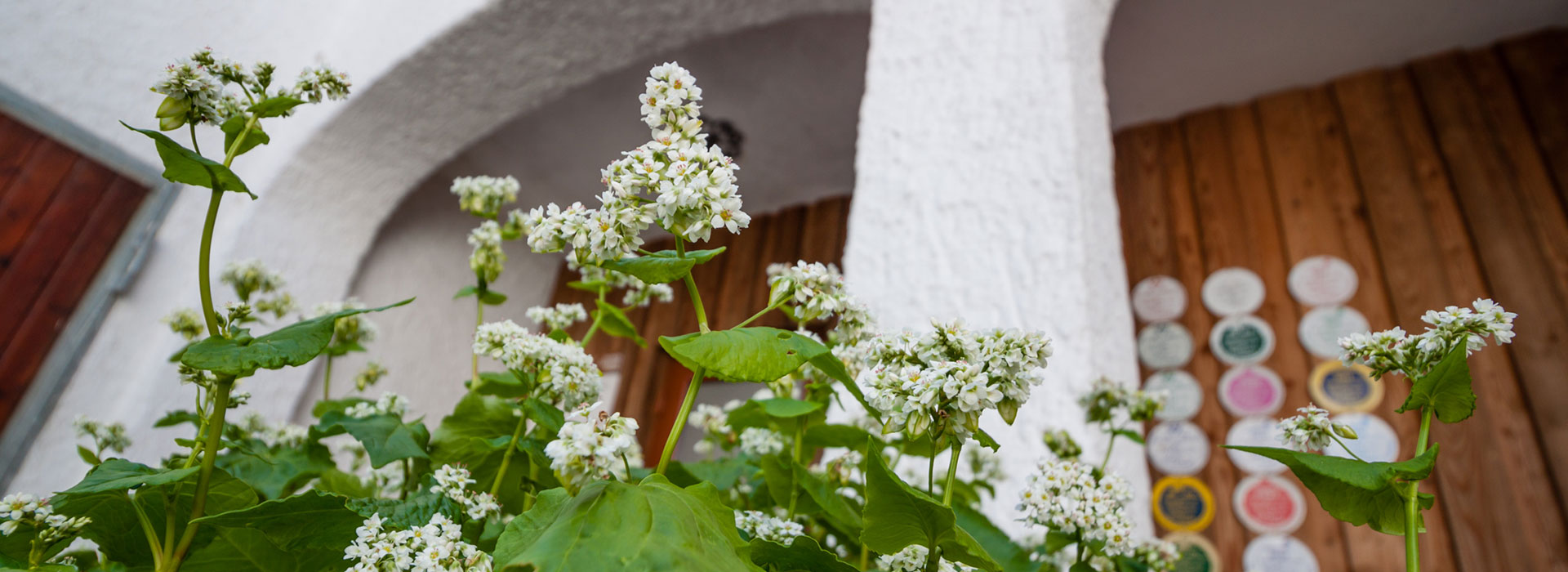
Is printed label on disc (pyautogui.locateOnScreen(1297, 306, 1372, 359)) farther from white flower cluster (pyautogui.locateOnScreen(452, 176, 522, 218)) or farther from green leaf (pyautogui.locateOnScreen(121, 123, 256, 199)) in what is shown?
green leaf (pyautogui.locateOnScreen(121, 123, 256, 199))

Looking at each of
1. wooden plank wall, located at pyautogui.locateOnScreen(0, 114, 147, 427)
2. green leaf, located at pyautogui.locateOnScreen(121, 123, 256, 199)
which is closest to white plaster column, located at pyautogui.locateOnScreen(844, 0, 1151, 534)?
green leaf, located at pyautogui.locateOnScreen(121, 123, 256, 199)

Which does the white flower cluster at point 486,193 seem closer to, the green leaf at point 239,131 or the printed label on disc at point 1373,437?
the green leaf at point 239,131

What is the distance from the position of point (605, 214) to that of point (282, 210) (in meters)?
2.10

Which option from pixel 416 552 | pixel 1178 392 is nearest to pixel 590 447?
pixel 416 552

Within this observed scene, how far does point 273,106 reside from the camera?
0.49 metres

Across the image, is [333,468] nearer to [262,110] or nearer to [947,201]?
[262,110]

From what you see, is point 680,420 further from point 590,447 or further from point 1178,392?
point 1178,392

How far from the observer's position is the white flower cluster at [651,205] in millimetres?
409

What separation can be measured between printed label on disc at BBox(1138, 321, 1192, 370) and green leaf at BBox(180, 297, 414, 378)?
2092 mm

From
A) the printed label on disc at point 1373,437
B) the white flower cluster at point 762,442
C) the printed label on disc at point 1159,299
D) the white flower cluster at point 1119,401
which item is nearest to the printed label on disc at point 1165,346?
the printed label on disc at point 1159,299

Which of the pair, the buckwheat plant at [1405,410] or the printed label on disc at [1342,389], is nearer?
the buckwheat plant at [1405,410]

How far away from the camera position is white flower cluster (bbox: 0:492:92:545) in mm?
422

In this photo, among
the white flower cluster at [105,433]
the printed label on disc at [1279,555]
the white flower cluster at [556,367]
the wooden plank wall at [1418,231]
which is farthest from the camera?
the printed label on disc at [1279,555]

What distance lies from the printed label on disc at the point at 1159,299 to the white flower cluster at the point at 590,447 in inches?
83.3
